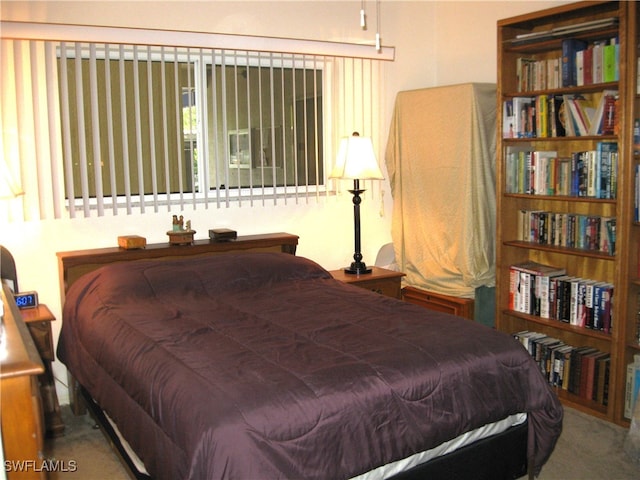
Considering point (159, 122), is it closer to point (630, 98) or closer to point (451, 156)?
point (451, 156)

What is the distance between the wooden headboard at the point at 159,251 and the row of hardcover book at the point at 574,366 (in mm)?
1527

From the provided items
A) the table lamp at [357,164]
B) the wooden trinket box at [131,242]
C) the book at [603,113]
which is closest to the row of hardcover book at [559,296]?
the book at [603,113]

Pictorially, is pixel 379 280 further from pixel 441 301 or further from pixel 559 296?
pixel 559 296

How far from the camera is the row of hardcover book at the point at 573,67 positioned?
124 inches

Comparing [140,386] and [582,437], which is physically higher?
[140,386]

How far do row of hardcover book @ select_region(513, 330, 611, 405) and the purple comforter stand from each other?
0.96 metres

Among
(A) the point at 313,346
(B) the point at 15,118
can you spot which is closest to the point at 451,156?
(A) the point at 313,346

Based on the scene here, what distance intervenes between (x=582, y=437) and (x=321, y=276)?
1528 millimetres

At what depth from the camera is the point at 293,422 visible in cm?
192

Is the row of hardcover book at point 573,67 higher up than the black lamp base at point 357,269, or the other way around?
the row of hardcover book at point 573,67

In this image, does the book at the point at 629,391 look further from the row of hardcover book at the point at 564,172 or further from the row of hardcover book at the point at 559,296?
the row of hardcover book at the point at 564,172

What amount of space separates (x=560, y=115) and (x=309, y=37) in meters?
1.60

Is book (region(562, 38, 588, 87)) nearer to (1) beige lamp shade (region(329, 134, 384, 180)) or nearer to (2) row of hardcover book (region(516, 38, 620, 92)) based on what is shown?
(2) row of hardcover book (region(516, 38, 620, 92))

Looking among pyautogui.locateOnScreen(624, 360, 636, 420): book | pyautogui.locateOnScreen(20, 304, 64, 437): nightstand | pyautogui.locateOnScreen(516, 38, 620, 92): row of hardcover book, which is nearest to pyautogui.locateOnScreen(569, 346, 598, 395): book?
pyautogui.locateOnScreen(624, 360, 636, 420): book
